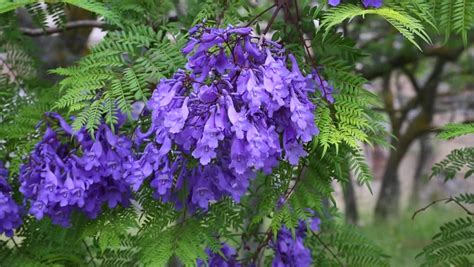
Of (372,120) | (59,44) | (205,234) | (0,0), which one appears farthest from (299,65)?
(59,44)

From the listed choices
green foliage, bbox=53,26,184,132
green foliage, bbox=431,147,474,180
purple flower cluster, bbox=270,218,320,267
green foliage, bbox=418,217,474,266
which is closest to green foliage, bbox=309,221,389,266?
purple flower cluster, bbox=270,218,320,267

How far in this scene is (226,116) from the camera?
1.75m

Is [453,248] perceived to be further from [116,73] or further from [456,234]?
[116,73]

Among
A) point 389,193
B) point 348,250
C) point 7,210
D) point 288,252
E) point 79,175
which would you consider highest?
point 79,175

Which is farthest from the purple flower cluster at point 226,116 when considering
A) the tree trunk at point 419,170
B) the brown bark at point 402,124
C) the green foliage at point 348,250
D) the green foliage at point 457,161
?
the tree trunk at point 419,170

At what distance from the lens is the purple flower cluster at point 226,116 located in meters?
1.74

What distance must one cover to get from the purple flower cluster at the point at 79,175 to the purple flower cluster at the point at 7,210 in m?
0.08

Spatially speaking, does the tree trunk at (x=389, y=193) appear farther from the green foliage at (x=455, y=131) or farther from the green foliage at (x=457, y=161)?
the green foliage at (x=455, y=131)

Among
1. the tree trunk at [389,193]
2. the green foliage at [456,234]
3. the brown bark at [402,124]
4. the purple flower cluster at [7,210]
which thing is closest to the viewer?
the purple flower cluster at [7,210]

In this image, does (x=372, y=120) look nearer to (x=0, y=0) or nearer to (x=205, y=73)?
(x=205, y=73)

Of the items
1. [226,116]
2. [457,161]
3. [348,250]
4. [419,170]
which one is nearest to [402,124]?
[419,170]

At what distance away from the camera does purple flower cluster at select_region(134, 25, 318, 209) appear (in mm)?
1739

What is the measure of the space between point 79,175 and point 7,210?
1.03 ft

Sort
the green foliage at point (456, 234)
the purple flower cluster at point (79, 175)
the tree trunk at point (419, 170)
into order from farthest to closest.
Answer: the tree trunk at point (419, 170)
the green foliage at point (456, 234)
the purple flower cluster at point (79, 175)
